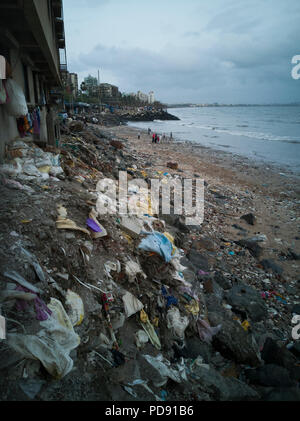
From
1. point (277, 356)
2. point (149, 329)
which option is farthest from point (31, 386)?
point (277, 356)

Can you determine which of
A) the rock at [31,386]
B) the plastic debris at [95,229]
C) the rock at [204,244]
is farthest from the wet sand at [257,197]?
the rock at [31,386]

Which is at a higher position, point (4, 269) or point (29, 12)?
point (29, 12)

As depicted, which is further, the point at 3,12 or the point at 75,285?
the point at 3,12

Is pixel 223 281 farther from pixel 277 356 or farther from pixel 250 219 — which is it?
pixel 250 219

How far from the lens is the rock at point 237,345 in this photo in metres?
2.98

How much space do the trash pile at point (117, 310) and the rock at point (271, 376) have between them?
0.01m

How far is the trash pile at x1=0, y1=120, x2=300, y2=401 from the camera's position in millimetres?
1828

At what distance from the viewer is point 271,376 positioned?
106 inches

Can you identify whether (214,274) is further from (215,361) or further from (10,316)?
(10,316)

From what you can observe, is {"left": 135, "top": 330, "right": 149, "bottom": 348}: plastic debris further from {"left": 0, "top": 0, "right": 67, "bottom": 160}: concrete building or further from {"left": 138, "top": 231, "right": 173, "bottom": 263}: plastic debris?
{"left": 0, "top": 0, "right": 67, "bottom": 160}: concrete building

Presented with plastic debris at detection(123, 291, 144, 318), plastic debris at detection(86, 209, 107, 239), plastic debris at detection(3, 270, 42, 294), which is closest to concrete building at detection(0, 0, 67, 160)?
plastic debris at detection(86, 209, 107, 239)

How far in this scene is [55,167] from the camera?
5172 mm

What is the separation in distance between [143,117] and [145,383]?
6497cm

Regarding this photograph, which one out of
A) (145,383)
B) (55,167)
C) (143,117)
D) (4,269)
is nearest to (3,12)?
(55,167)
